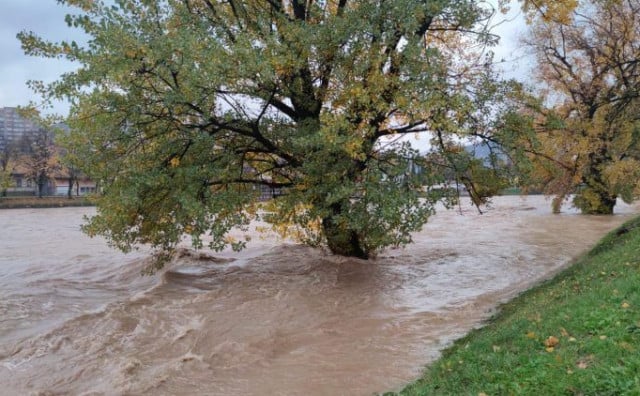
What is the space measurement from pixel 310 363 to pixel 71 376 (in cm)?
386

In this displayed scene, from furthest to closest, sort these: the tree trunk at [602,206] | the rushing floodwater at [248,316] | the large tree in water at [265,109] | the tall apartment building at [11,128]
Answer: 1. the tall apartment building at [11,128]
2. the tree trunk at [602,206]
3. the large tree in water at [265,109]
4. the rushing floodwater at [248,316]

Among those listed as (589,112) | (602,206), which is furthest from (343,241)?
(602,206)

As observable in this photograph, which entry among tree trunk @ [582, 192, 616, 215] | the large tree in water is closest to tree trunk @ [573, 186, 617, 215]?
tree trunk @ [582, 192, 616, 215]

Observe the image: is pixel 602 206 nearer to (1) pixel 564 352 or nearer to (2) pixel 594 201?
(2) pixel 594 201

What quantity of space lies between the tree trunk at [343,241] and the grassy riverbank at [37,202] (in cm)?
5557

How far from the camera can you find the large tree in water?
10594mm

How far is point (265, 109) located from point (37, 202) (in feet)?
214

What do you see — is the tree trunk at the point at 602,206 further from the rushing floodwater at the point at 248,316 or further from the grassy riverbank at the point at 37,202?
the grassy riverbank at the point at 37,202

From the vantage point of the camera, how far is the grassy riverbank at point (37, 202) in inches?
2532

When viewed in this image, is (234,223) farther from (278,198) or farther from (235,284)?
(235,284)

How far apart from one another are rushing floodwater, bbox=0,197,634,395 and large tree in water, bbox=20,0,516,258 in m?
1.88

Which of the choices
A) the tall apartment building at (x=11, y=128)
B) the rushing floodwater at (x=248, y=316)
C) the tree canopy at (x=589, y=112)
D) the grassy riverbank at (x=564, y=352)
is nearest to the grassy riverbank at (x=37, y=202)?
the tall apartment building at (x=11, y=128)

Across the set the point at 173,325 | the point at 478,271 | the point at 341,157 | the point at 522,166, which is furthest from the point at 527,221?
the point at 173,325

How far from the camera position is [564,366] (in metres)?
4.77
